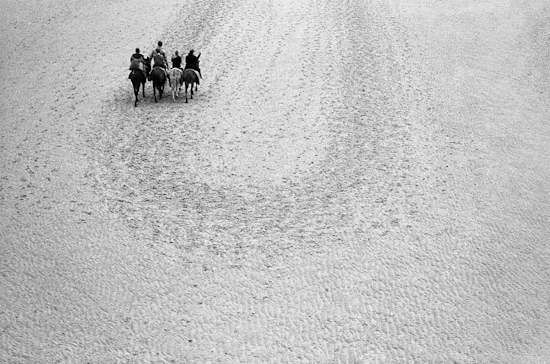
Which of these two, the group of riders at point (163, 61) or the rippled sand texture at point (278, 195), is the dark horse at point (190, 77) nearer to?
the group of riders at point (163, 61)

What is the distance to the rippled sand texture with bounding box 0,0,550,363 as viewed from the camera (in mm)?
11688

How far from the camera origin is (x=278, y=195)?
1561 centimetres

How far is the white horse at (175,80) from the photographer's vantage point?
19.6m

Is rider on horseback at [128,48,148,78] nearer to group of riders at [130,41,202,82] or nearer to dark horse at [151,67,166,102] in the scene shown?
group of riders at [130,41,202,82]

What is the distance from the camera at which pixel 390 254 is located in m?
13.6

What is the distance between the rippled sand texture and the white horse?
0.61 meters

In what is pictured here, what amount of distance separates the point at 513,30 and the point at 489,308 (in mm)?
16268

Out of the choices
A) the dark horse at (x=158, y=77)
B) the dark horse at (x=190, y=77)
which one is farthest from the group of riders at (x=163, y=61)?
the dark horse at (x=190, y=77)

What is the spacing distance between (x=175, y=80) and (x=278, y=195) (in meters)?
6.06

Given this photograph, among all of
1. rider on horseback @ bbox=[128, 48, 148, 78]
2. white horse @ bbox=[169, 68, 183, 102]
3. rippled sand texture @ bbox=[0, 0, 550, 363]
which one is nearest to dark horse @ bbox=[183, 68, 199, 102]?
white horse @ bbox=[169, 68, 183, 102]

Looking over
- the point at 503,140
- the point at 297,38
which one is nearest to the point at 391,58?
the point at 297,38

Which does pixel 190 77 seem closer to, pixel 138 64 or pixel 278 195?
pixel 138 64

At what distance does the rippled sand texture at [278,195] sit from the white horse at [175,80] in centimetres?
61

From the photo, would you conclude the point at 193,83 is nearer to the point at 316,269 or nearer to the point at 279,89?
the point at 279,89
